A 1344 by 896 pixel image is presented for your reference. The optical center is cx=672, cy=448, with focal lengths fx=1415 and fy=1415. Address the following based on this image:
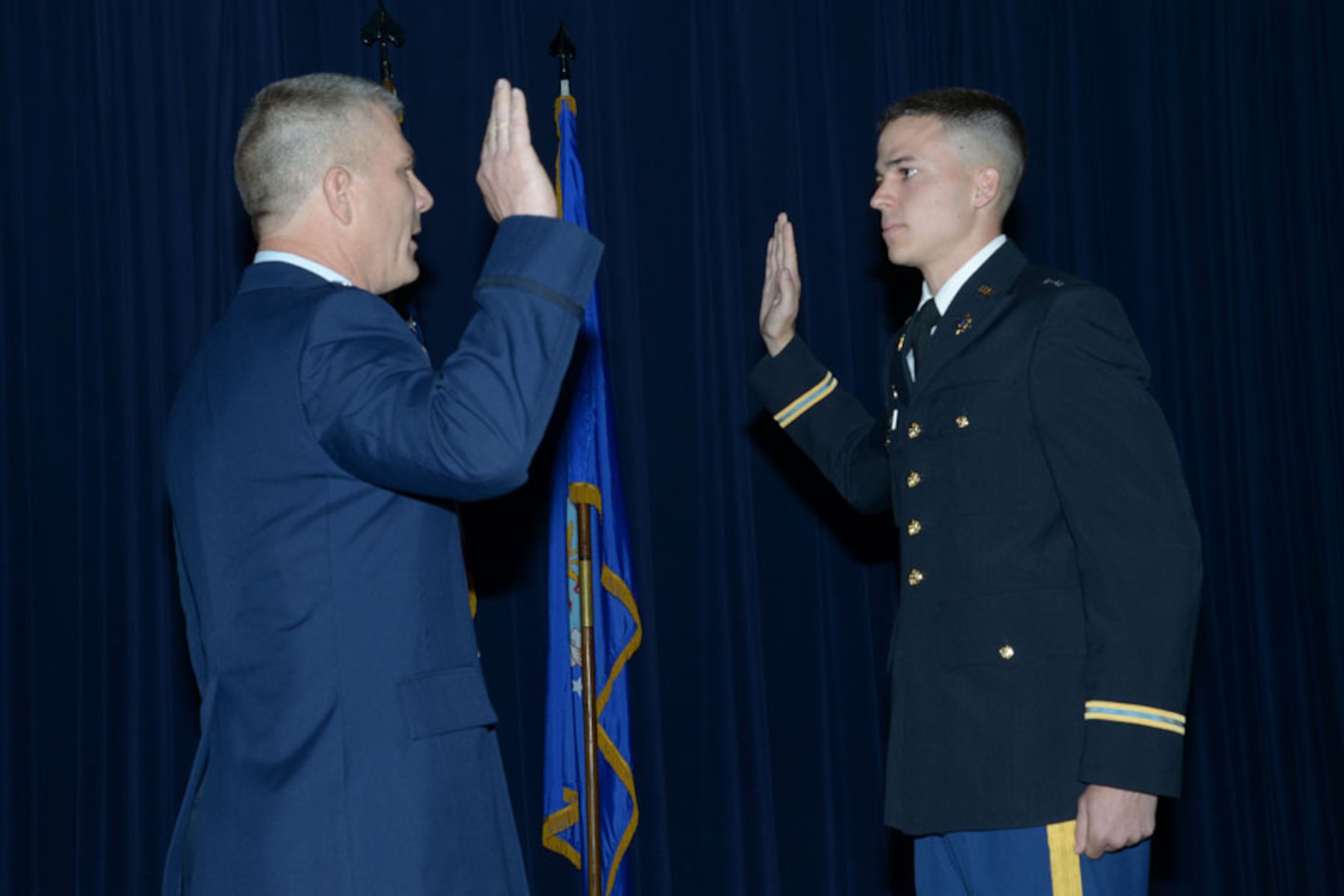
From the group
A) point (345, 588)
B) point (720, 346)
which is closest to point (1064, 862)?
point (345, 588)

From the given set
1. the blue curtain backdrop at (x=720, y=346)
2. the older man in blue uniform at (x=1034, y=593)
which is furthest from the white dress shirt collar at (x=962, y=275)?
the blue curtain backdrop at (x=720, y=346)

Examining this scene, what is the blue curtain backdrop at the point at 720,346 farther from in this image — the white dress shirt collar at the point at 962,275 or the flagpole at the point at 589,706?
the white dress shirt collar at the point at 962,275

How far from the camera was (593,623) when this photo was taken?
3680mm

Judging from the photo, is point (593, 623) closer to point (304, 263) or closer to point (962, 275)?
point (962, 275)

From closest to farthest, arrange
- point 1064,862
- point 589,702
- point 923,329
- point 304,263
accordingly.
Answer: point 304,263
point 1064,862
point 923,329
point 589,702

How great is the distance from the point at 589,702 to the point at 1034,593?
1.72 metres

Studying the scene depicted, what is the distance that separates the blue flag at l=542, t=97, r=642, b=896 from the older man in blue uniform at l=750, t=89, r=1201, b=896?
4.62 ft

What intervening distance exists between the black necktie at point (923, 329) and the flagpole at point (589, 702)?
1381 millimetres

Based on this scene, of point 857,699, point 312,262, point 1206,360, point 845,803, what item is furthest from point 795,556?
point 312,262

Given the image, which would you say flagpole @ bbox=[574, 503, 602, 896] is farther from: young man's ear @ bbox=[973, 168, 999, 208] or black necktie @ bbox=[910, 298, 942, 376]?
young man's ear @ bbox=[973, 168, 999, 208]

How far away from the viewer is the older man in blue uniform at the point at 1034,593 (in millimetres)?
2020

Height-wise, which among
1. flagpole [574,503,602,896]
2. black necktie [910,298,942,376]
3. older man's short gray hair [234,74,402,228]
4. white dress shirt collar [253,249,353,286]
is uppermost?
older man's short gray hair [234,74,402,228]

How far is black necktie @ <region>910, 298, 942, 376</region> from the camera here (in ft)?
7.97

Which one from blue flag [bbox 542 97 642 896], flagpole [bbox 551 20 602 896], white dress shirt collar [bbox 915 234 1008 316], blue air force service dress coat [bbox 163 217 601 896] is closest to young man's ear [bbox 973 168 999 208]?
white dress shirt collar [bbox 915 234 1008 316]
